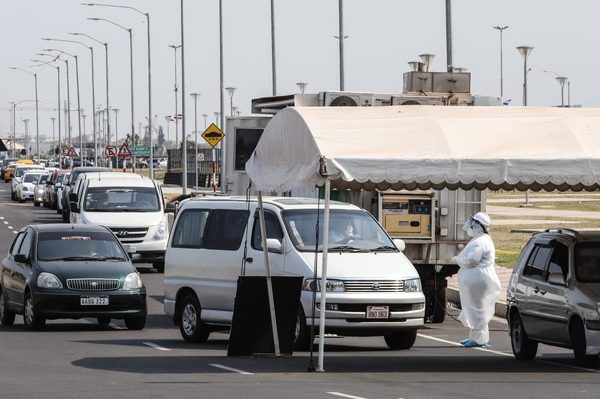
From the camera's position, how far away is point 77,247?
23938mm

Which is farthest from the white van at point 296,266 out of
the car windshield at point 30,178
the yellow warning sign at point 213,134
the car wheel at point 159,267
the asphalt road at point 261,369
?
the car windshield at point 30,178

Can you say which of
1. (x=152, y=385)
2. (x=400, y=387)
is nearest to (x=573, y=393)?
(x=400, y=387)

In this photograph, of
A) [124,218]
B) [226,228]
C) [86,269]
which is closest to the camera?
[226,228]

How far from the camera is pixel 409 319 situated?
1950 cm

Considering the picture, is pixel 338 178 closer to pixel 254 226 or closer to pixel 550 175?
pixel 550 175

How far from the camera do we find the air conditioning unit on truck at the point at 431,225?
79.7 feet

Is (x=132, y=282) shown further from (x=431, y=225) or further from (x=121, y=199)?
(x=121, y=199)

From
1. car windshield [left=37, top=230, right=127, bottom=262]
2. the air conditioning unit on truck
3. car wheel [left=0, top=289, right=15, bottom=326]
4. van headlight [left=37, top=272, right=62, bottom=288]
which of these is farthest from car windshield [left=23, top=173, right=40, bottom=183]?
van headlight [left=37, top=272, right=62, bottom=288]

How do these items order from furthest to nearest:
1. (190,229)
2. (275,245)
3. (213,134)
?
1. (213,134)
2. (190,229)
3. (275,245)

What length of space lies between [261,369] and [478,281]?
166 inches

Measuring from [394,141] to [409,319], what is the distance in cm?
279

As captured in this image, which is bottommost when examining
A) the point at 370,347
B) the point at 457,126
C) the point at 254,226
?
the point at 370,347

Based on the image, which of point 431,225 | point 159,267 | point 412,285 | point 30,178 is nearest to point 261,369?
point 412,285

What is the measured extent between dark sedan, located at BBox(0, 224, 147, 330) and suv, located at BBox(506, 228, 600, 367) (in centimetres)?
609
